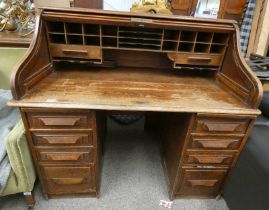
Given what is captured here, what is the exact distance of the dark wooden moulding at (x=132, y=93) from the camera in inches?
35.4

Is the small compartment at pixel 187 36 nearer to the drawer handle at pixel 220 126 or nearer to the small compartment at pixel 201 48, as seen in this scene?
the small compartment at pixel 201 48

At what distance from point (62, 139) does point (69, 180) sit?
0.32m

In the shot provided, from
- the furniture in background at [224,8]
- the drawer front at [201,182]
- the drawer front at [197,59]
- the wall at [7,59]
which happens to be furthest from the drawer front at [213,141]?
the furniture in background at [224,8]

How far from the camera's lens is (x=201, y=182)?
3.88 ft

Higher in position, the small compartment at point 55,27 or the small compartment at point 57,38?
the small compartment at point 55,27

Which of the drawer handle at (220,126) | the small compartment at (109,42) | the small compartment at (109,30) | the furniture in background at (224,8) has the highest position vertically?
the furniture in background at (224,8)

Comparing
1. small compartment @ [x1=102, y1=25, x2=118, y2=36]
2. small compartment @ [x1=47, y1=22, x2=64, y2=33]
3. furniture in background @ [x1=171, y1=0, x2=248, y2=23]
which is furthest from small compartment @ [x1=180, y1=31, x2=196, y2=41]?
furniture in background @ [x1=171, y1=0, x2=248, y2=23]

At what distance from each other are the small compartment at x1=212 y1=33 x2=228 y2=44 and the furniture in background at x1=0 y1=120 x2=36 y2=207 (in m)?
1.24

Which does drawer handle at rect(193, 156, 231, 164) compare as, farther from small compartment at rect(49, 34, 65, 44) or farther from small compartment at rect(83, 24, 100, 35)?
small compartment at rect(49, 34, 65, 44)

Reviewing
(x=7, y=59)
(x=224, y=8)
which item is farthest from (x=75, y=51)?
(x=224, y=8)

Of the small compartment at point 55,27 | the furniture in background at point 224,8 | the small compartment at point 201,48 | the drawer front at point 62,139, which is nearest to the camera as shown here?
the drawer front at point 62,139

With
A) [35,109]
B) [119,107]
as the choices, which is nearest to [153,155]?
[119,107]

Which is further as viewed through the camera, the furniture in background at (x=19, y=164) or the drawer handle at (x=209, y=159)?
the drawer handle at (x=209, y=159)

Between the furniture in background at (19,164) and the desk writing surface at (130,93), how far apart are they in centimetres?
22
